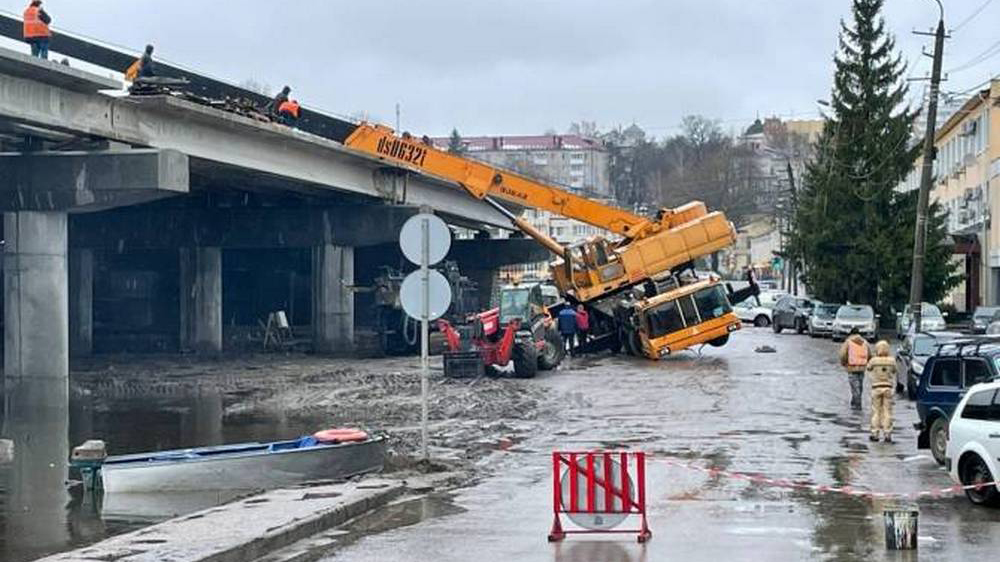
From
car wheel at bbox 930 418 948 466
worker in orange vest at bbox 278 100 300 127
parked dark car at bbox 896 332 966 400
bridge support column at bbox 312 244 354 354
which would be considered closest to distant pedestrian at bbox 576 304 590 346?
worker in orange vest at bbox 278 100 300 127

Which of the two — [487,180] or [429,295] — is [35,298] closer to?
[487,180]

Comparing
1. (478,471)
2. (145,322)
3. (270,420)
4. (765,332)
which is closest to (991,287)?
(765,332)

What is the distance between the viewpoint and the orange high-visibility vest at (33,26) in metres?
34.0

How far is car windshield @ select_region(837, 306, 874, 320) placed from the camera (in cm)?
5949

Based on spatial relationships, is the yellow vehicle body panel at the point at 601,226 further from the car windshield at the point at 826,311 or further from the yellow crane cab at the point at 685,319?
the car windshield at the point at 826,311

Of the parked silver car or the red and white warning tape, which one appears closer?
the red and white warning tape

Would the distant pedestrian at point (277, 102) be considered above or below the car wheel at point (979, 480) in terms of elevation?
above

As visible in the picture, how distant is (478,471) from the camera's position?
20.6 m

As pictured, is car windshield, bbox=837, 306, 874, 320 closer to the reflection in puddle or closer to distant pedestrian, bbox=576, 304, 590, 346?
distant pedestrian, bbox=576, 304, 590, 346

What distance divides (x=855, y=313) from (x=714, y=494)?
4361 centimetres

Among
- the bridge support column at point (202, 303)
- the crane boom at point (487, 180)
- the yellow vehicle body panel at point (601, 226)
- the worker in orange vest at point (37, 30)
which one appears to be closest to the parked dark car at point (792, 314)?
the yellow vehicle body panel at point (601, 226)

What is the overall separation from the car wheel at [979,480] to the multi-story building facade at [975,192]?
5519 centimetres

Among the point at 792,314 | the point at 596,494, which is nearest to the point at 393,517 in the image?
the point at 596,494

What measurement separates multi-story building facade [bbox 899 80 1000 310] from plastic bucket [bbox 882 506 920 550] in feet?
193
